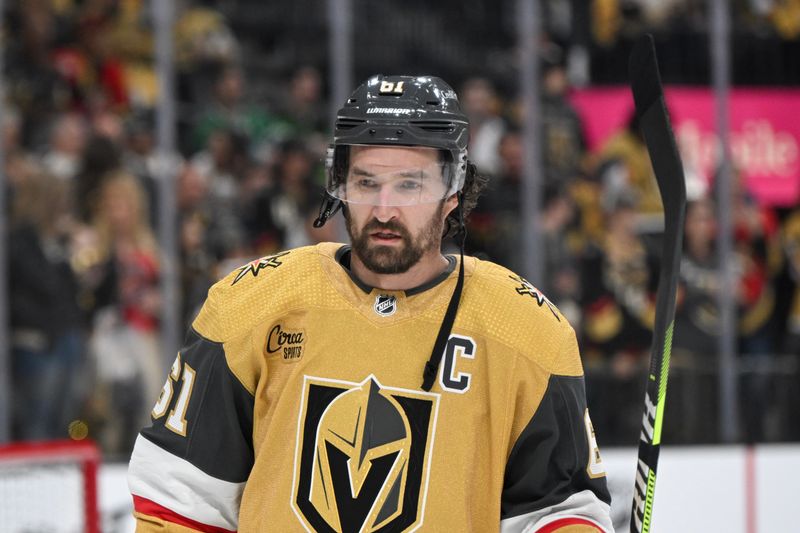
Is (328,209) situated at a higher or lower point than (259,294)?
higher

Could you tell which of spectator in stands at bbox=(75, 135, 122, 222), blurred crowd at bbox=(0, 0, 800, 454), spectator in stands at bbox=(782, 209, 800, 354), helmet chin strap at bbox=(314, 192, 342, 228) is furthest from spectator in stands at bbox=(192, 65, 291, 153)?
helmet chin strap at bbox=(314, 192, 342, 228)

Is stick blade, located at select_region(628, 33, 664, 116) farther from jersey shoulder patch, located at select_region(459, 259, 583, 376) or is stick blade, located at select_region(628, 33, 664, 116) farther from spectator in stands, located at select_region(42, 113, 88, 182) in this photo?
spectator in stands, located at select_region(42, 113, 88, 182)

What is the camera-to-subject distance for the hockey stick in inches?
83.8

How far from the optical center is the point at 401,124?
6.73 feet

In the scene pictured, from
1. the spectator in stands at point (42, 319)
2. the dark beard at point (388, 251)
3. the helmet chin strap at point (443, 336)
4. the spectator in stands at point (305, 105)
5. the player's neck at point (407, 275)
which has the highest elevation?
the spectator in stands at point (305, 105)

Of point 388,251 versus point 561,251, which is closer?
point 388,251

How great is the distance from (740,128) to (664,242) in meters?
3.69

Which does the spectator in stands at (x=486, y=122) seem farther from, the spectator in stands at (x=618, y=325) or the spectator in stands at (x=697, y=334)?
the spectator in stands at (x=697, y=334)

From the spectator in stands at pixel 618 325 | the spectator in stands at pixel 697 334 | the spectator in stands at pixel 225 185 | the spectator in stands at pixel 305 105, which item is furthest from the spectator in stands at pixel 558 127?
the spectator in stands at pixel 225 185

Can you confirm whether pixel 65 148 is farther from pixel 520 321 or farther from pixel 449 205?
pixel 520 321

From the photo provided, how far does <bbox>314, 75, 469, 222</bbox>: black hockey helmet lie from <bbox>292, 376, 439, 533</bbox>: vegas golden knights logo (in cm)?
31

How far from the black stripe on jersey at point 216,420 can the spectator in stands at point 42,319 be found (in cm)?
276

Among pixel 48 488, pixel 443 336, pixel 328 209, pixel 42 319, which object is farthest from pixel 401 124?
pixel 42 319

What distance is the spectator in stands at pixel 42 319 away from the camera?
15.4ft
